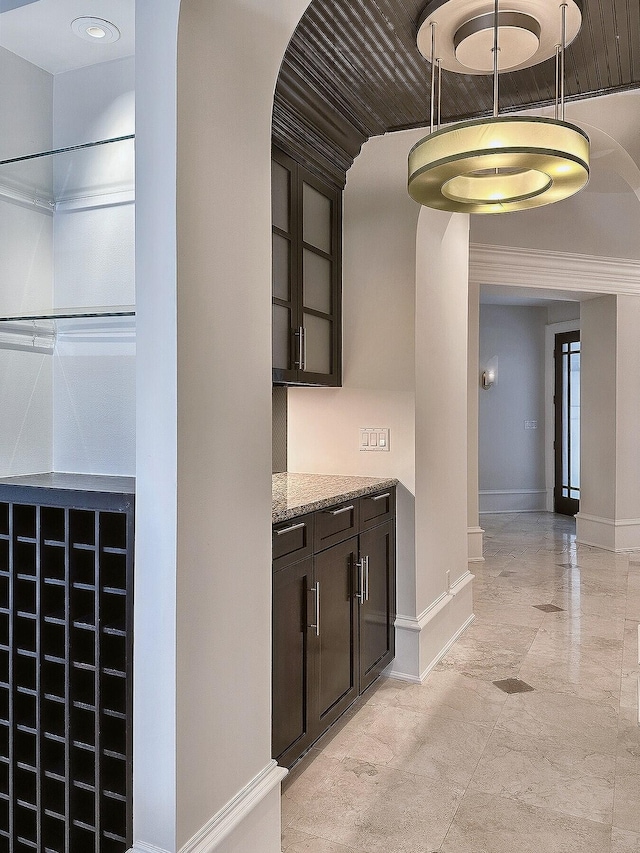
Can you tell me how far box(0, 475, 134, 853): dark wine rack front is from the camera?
5.78ft

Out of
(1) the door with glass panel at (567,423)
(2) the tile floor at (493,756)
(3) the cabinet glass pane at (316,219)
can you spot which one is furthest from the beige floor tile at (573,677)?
(1) the door with glass panel at (567,423)

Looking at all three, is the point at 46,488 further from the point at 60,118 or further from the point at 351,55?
the point at 351,55

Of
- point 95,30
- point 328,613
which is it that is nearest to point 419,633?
point 328,613

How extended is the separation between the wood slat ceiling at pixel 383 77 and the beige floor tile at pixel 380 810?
2498mm

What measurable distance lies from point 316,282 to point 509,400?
6021 millimetres

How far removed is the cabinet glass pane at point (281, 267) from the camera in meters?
2.79

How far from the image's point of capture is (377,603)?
320cm

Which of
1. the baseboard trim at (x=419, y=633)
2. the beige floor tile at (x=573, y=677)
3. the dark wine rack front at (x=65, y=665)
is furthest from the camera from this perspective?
the baseboard trim at (x=419, y=633)

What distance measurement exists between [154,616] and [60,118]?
166 centimetres

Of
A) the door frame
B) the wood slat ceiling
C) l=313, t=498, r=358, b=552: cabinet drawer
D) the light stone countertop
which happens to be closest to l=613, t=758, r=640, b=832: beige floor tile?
l=313, t=498, r=358, b=552: cabinet drawer

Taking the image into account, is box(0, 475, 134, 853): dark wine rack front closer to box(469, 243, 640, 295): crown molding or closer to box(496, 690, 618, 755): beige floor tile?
box(496, 690, 618, 755): beige floor tile

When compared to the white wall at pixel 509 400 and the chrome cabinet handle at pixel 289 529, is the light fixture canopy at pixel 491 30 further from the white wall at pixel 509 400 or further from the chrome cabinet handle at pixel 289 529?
the white wall at pixel 509 400

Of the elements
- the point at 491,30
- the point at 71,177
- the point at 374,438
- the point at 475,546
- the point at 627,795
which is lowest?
the point at 627,795

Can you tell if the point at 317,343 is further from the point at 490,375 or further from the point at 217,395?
the point at 490,375
